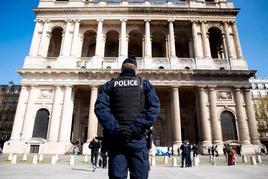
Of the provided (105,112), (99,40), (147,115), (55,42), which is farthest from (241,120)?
(55,42)

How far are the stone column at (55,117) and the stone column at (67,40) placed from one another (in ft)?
14.8

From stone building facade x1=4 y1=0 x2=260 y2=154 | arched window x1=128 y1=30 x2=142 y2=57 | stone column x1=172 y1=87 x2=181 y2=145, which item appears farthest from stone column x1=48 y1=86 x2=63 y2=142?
stone column x1=172 y1=87 x2=181 y2=145

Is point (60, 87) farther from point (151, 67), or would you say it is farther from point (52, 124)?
point (151, 67)

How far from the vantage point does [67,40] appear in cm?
2536

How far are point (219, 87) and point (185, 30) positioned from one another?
344 inches

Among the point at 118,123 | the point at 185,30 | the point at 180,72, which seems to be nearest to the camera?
the point at 118,123

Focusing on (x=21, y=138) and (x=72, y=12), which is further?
(x=72, y=12)

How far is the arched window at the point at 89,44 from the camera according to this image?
1100 inches

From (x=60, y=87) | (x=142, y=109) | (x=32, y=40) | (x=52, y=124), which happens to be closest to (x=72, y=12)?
(x=32, y=40)

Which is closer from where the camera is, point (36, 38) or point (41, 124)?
point (41, 124)

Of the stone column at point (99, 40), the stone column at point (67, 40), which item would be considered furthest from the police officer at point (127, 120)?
the stone column at point (67, 40)

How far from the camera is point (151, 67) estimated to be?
2361cm

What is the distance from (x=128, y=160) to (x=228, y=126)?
2204 cm

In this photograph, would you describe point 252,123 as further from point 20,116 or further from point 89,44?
point 20,116
